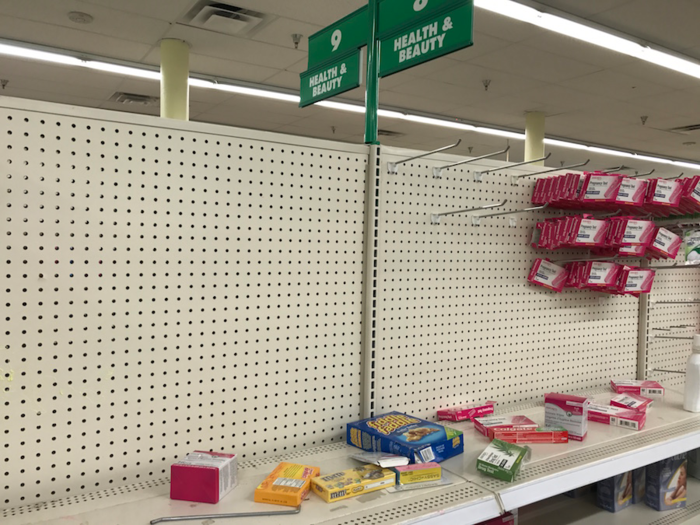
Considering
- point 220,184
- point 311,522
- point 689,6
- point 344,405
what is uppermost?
point 689,6

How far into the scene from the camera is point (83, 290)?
130cm

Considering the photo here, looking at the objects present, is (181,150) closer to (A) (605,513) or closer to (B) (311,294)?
(B) (311,294)

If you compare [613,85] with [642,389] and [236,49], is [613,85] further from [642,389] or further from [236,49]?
[642,389]

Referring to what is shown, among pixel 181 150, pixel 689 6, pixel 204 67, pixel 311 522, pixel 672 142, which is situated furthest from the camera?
pixel 672 142

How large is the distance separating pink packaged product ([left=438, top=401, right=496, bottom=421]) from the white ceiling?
4537 millimetres

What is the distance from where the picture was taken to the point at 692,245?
7.77ft

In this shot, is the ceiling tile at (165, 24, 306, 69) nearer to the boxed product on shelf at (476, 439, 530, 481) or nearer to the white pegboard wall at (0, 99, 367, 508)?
the white pegboard wall at (0, 99, 367, 508)

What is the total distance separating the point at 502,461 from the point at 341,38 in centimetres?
164

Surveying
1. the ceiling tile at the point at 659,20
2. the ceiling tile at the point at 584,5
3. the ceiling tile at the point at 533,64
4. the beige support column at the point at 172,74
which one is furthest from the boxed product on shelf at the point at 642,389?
the beige support column at the point at 172,74

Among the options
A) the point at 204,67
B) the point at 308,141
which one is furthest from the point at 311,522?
the point at 204,67

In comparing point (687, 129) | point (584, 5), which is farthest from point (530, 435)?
point (687, 129)

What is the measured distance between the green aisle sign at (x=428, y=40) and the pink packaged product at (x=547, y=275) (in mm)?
930

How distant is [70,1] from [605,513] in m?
6.14

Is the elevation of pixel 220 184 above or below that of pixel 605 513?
above
